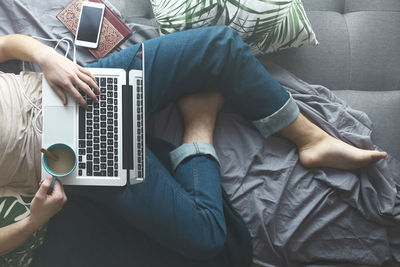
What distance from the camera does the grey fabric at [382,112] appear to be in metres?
1.21

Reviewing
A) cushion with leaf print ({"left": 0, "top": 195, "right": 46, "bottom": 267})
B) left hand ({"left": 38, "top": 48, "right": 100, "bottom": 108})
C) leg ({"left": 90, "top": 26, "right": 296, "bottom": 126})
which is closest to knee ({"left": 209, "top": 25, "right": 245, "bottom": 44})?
leg ({"left": 90, "top": 26, "right": 296, "bottom": 126})

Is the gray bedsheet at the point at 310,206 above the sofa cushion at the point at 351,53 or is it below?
below

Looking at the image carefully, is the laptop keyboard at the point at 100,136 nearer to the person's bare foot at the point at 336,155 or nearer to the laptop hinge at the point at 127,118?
the laptop hinge at the point at 127,118

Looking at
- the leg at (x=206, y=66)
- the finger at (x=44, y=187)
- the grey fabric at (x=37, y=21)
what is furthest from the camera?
the grey fabric at (x=37, y=21)

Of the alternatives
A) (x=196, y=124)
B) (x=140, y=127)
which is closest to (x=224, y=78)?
(x=196, y=124)

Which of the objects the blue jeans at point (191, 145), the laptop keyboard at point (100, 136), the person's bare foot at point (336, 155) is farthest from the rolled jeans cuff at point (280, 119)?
the laptop keyboard at point (100, 136)

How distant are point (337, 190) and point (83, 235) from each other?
806mm

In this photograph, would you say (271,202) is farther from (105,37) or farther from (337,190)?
(105,37)

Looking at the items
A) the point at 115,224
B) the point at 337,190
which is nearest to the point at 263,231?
the point at 337,190

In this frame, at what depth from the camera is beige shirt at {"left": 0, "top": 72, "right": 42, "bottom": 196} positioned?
2.98 feet

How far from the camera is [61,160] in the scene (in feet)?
2.86

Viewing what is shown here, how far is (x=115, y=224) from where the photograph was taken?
1.11 m

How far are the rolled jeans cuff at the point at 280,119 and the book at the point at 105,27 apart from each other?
0.55 metres

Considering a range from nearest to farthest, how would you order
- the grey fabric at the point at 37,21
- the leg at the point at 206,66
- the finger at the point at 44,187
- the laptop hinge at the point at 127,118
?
the finger at the point at 44,187 → the laptop hinge at the point at 127,118 → the leg at the point at 206,66 → the grey fabric at the point at 37,21
